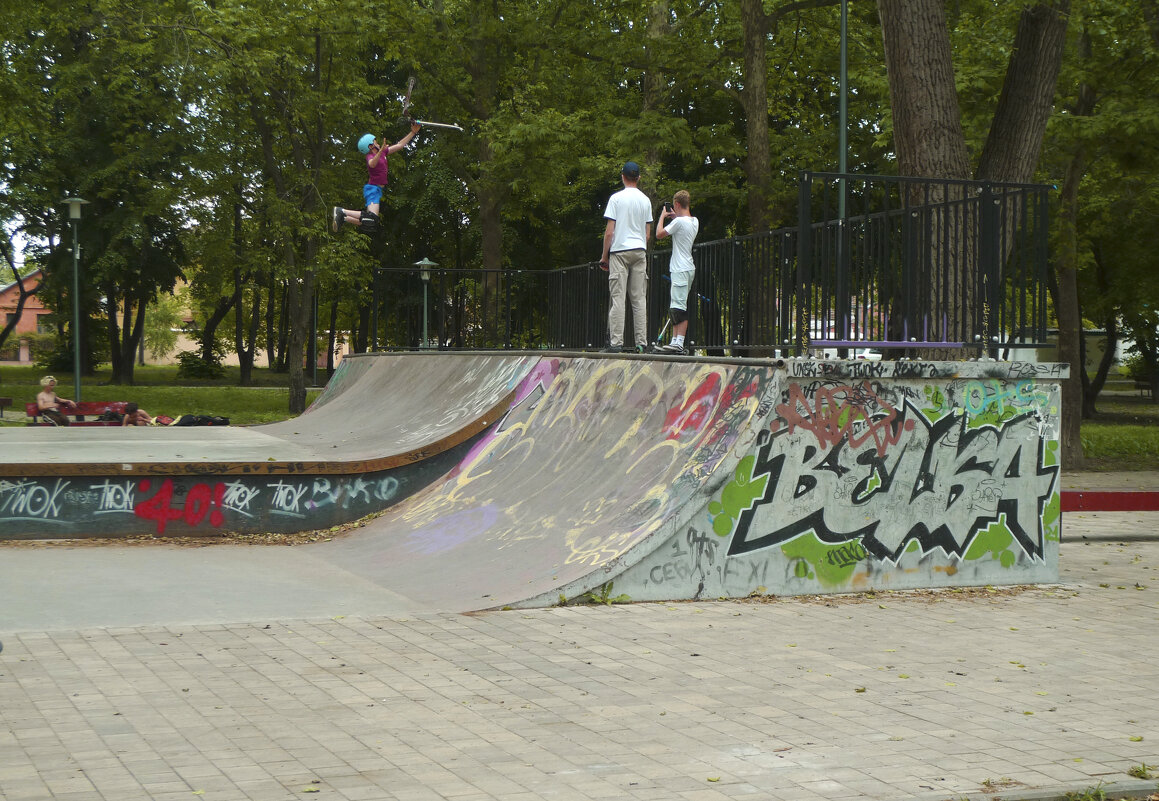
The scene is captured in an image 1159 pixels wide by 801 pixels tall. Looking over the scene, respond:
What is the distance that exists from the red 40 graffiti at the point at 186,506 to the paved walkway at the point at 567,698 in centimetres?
241

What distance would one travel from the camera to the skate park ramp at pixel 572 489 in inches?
334

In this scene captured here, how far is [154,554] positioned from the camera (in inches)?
412

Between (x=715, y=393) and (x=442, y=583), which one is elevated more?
(x=715, y=393)

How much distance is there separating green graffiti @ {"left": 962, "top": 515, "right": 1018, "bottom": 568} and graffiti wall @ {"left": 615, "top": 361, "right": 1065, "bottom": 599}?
0.04ft

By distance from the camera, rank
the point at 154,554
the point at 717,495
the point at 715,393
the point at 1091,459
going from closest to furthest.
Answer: the point at 717,495 < the point at 715,393 < the point at 154,554 < the point at 1091,459

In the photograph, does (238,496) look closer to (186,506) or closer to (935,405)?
(186,506)

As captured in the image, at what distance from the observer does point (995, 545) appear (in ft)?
31.6

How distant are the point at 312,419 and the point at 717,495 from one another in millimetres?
11678

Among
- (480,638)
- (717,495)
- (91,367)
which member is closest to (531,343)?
(717,495)

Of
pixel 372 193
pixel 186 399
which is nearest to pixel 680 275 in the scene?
pixel 372 193

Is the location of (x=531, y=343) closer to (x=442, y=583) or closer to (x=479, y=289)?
(x=479, y=289)

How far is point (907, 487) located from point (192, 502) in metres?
6.74

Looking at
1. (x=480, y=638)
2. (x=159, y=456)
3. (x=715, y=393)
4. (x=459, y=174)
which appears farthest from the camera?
(x=459, y=174)

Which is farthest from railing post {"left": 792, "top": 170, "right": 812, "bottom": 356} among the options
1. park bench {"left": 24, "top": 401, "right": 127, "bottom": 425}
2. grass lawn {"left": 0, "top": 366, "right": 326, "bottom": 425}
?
grass lawn {"left": 0, "top": 366, "right": 326, "bottom": 425}
